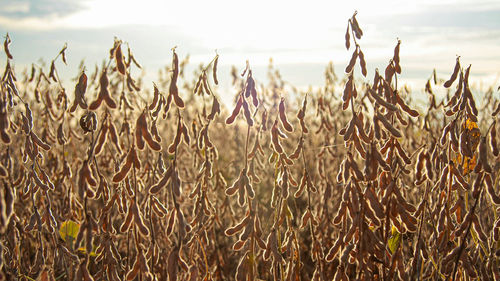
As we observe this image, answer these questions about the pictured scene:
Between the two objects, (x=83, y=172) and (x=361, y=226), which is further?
(x=361, y=226)

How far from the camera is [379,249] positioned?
1.50 m

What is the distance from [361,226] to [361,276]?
0.61ft

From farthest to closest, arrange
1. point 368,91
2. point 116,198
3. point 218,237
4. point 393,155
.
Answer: point 218,237 < point 393,155 < point 116,198 < point 368,91

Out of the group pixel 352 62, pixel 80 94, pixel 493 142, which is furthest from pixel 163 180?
pixel 493 142

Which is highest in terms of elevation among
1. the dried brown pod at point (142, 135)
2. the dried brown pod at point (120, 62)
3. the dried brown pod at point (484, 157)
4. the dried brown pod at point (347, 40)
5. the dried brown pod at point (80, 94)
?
the dried brown pod at point (347, 40)

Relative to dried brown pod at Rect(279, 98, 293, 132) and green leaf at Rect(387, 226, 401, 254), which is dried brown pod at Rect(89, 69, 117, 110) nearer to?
dried brown pod at Rect(279, 98, 293, 132)

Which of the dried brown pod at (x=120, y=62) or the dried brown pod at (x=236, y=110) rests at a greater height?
the dried brown pod at (x=120, y=62)

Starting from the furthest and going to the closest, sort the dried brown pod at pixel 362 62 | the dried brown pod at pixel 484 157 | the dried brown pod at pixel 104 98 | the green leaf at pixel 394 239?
the green leaf at pixel 394 239 → the dried brown pod at pixel 362 62 → the dried brown pod at pixel 484 157 → the dried brown pod at pixel 104 98

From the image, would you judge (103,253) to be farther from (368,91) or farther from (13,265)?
(368,91)

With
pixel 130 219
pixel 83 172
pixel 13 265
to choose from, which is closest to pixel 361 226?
pixel 130 219

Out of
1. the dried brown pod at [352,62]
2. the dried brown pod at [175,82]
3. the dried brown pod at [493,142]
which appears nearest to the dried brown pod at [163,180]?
the dried brown pod at [175,82]

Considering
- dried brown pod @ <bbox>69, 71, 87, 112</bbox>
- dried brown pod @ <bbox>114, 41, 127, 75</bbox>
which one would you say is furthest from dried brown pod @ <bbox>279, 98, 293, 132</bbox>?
dried brown pod @ <bbox>69, 71, 87, 112</bbox>

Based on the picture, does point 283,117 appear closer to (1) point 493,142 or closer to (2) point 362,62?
(2) point 362,62

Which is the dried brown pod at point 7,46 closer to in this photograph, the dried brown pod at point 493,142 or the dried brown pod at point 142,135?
the dried brown pod at point 142,135
